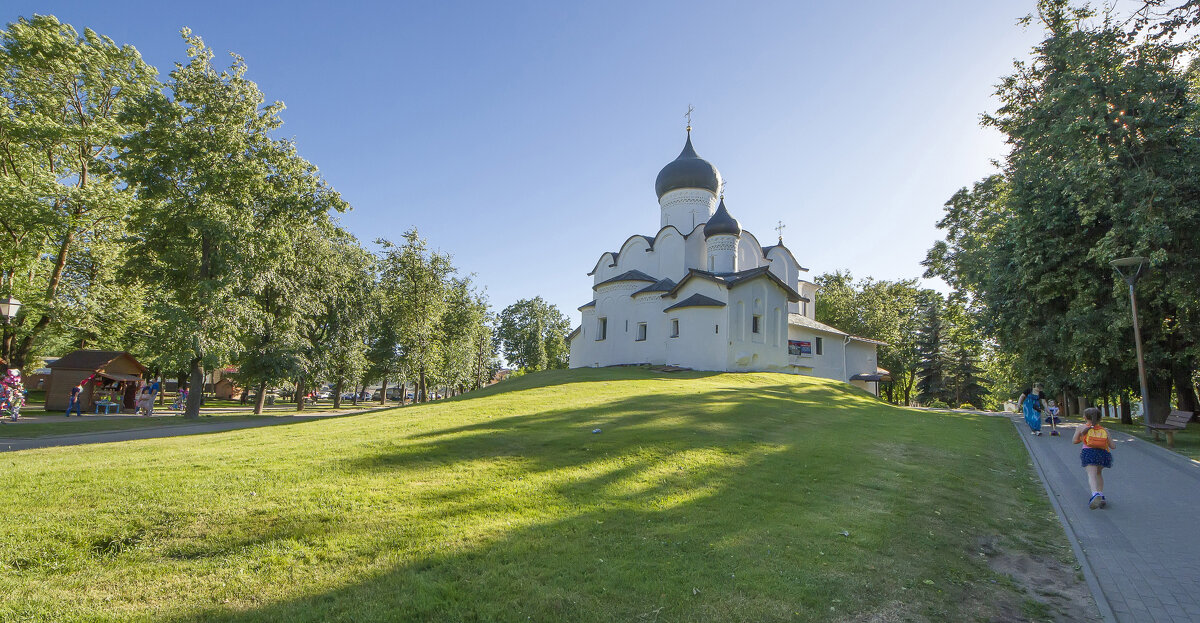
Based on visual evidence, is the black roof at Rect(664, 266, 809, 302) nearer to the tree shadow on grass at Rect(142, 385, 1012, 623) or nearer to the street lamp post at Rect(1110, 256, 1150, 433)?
the street lamp post at Rect(1110, 256, 1150, 433)

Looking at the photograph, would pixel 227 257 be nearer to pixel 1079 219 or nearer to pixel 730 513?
pixel 730 513

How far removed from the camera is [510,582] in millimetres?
4676

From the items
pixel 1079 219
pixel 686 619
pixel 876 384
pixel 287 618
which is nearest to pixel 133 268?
pixel 287 618

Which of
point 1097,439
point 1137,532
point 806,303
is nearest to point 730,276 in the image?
point 806,303

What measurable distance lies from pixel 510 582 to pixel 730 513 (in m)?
3.35

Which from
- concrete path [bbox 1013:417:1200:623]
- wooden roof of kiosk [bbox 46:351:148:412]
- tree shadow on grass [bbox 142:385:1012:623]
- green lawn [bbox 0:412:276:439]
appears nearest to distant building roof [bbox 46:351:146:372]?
wooden roof of kiosk [bbox 46:351:148:412]

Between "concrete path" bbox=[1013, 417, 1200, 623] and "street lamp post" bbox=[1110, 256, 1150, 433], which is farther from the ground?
"street lamp post" bbox=[1110, 256, 1150, 433]

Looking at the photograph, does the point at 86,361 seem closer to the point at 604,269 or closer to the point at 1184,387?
the point at 604,269

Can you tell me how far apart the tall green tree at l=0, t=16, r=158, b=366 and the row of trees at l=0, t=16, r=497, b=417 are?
0.06 m

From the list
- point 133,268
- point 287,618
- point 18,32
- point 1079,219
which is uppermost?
point 18,32

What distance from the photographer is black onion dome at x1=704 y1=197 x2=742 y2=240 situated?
36.8 metres

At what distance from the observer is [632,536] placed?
5.96 meters

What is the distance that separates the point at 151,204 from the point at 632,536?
2543 cm

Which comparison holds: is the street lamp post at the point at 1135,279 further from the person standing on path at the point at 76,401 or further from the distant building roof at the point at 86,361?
the distant building roof at the point at 86,361
